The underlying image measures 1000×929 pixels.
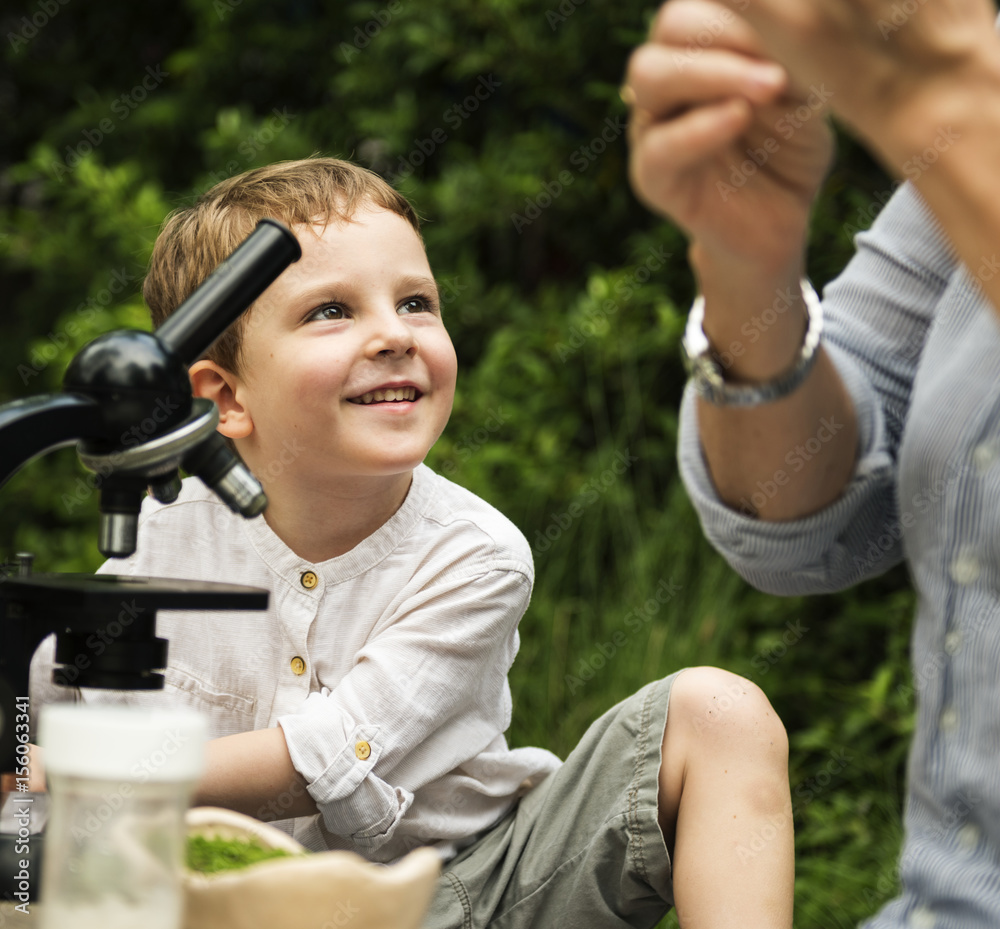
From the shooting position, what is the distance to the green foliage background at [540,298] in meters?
2.80

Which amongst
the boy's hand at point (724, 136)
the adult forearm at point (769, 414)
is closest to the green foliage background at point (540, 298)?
the adult forearm at point (769, 414)

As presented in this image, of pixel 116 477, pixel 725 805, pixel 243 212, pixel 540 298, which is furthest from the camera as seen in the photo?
pixel 540 298


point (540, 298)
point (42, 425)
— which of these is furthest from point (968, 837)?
point (540, 298)

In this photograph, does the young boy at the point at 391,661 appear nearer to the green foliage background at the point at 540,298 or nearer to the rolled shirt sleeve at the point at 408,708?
the rolled shirt sleeve at the point at 408,708

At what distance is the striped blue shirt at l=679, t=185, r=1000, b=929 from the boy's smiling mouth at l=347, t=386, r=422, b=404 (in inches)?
18.5

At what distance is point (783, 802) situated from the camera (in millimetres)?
Result: 1352

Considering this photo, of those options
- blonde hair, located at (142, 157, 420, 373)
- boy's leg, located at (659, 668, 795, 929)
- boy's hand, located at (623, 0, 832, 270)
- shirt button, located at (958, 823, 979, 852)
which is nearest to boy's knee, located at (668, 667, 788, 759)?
boy's leg, located at (659, 668, 795, 929)

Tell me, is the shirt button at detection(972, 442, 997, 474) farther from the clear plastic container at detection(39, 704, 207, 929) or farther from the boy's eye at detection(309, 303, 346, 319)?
the boy's eye at detection(309, 303, 346, 319)

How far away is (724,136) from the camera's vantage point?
82cm

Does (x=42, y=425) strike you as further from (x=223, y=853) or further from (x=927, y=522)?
(x=927, y=522)

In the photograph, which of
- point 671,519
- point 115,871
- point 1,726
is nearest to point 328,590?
point 1,726

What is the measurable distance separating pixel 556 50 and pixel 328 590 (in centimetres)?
201

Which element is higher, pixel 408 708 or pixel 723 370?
pixel 723 370

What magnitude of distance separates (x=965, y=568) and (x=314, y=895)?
1.92ft
